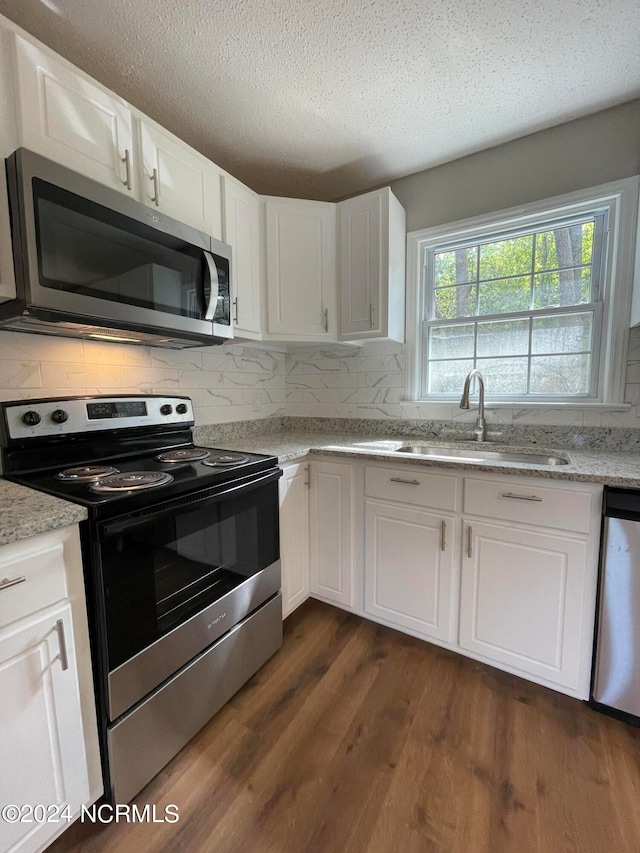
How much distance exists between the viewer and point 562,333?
1.94 metres

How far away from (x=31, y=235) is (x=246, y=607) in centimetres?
142

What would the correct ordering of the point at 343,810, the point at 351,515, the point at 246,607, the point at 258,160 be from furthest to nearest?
1. the point at 258,160
2. the point at 351,515
3. the point at 246,607
4. the point at 343,810

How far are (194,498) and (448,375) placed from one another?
1.68m

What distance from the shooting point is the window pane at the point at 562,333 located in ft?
6.20

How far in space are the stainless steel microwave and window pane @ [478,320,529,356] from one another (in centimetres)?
146

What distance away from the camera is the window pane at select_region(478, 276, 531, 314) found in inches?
79.8

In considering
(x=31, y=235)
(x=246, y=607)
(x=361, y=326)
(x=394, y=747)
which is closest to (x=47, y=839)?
(x=246, y=607)

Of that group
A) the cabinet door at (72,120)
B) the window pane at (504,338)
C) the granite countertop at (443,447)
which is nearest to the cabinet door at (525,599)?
the granite countertop at (443,447)

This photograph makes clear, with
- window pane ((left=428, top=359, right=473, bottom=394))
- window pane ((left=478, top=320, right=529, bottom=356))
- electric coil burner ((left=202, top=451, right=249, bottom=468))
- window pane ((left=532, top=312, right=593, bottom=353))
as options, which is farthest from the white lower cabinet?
window pane ((left=532, top=312, right=593, bottom=353))

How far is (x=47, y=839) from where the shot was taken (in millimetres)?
919

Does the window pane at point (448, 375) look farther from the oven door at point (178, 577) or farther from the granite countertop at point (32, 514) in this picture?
the granite countertop at point (32, 514)

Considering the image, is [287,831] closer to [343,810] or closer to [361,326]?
[343,810]

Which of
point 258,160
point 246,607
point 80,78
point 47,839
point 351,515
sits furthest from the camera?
point 258,160

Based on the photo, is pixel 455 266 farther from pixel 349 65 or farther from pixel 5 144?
pixel 5 144
